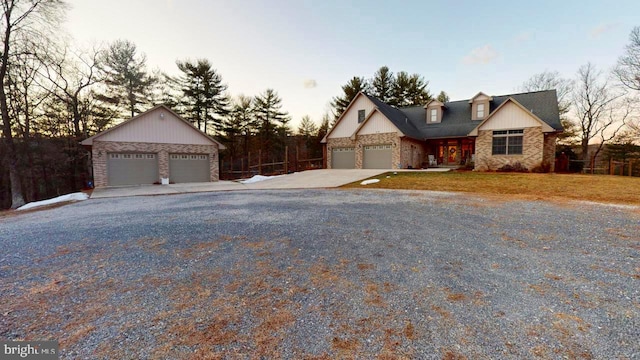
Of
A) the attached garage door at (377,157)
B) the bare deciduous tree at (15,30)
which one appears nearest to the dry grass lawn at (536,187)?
the attached garage door at (377,157)

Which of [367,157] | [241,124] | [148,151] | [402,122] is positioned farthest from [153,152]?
[402,122]

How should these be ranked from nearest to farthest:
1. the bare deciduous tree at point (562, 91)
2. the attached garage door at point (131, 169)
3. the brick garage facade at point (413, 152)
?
the attached garage door at point (131, 169), the brick garage facade at point (413, 152), the bare deciduous tree at point (562, 91)

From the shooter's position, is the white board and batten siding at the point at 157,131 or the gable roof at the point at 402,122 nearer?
the white board and batten siding at the point at 157,131

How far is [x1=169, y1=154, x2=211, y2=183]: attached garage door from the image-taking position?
18062 mm

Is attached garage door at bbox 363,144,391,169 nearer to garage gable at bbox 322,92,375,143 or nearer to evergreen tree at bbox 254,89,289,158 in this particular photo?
garage gable at bbox 322,92,375,143

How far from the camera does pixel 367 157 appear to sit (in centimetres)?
2147

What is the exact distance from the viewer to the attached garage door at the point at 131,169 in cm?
1584

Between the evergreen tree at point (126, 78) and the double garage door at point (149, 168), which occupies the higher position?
the evergreen tree at point (126, 78)

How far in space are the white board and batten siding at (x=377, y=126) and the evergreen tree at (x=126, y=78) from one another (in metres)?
20.0

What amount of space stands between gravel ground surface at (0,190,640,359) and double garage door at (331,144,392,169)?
1497cm

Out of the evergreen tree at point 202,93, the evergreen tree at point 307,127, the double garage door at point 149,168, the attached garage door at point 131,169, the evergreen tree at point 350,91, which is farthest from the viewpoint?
the evergreen tree at point 307,127
